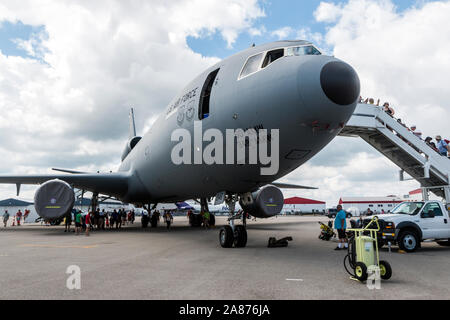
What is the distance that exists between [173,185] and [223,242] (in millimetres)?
3924

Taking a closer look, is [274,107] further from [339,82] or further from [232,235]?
[232,235]

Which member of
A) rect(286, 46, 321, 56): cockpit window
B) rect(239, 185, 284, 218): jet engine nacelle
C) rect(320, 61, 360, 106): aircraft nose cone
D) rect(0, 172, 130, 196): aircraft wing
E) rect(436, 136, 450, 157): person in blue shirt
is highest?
rect(286, 46, 321, 56): cockpit window

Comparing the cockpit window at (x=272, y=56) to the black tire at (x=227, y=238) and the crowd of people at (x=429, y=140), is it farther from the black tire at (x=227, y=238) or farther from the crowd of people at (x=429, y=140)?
the crowd of people at (x=429, y=140)

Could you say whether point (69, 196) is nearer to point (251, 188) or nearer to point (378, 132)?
point (251, 188)

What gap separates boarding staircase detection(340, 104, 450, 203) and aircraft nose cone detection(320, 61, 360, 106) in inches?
467

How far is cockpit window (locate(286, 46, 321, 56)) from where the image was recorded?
7395 mm

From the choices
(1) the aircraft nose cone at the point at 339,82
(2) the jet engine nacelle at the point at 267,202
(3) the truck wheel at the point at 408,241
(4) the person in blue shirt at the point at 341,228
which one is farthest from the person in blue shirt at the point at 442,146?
(1) the aircraft nose cone at the point at 339,82

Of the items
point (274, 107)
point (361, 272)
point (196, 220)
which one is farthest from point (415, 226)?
point (196, 220)

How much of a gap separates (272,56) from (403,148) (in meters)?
13.7

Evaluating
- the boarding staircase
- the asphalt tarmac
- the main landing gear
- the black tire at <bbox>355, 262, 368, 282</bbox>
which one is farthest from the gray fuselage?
the boarding staircase

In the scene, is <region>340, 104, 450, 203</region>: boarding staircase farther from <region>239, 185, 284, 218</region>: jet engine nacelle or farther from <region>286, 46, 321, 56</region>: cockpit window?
<region>286, 46, 321, 56</region>: cockpit window

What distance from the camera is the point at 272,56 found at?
768 cm
